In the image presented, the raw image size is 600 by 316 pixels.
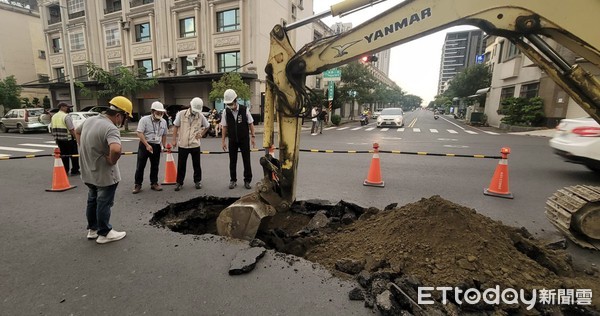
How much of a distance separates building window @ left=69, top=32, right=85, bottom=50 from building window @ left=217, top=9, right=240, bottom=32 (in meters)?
16.5

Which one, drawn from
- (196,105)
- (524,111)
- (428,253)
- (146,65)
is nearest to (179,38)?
(146,65)

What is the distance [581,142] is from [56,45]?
4434cm

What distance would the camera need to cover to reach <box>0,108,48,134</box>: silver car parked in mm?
19359

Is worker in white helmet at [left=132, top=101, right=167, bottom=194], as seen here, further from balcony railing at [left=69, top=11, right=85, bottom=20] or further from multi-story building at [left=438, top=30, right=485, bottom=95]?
multi-story building at [left=438, top=30, right=485, bottom=95]

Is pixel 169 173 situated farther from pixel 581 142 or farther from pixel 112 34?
pixel 112 34

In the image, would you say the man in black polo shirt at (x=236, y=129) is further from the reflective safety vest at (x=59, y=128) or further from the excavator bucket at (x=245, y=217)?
the reflective safety vest at (x=59, y=128)

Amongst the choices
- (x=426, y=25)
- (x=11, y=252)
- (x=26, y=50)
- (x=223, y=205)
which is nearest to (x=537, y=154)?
(x=426, y=25)

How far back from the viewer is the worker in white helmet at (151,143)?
5668 mm

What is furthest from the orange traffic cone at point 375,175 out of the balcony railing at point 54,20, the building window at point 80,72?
the balcony railing at point 54,20

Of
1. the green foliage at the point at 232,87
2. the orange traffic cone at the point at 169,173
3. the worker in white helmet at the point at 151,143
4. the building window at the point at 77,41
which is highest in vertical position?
the building window at the point at 77,41

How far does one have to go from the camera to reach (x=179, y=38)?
2483cm

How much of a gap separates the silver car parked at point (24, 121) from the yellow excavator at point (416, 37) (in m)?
23.4

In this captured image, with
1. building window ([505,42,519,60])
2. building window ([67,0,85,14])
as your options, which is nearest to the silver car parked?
building window ([67,0,85,14])

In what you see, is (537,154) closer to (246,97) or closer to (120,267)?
→ (120,267)
